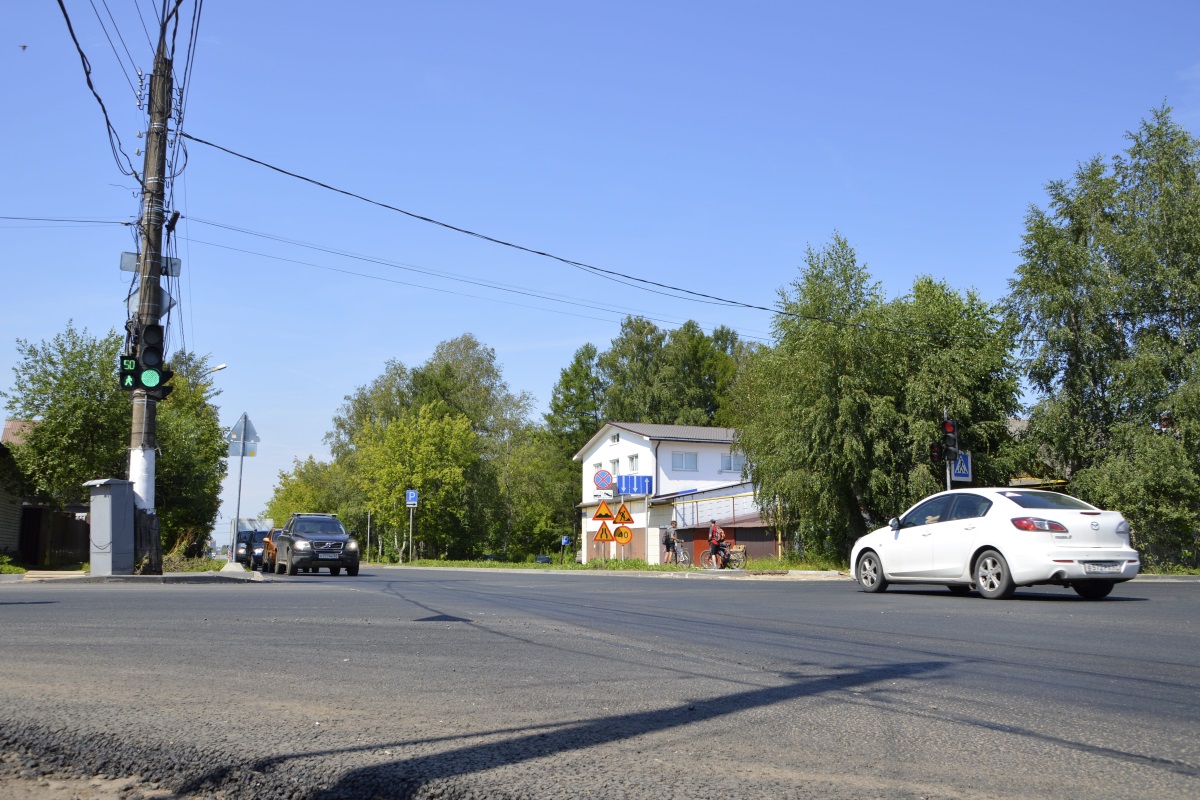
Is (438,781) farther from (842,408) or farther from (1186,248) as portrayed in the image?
(1186,248)

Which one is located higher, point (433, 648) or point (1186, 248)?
point (1186, 248)

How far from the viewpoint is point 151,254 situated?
19.4 m

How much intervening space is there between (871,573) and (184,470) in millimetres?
29494

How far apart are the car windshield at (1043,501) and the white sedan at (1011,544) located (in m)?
0.01

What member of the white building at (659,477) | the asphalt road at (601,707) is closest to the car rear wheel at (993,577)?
the asphalt road at (601,707)

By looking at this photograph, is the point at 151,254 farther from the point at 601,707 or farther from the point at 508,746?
the point at 508,746

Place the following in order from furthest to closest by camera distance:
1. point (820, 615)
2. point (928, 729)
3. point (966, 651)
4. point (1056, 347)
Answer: point (1056, 347) < point (820, 615) < point (966, 651) < point (928, 729)

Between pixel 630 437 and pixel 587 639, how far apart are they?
178 ft

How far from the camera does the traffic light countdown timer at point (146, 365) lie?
16.5 meters

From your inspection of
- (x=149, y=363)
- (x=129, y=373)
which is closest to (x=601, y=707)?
(x=149, y=363)

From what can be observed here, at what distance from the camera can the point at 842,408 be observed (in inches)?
1190

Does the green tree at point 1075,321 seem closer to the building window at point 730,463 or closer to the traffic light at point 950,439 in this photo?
the traffic light at point 950,439

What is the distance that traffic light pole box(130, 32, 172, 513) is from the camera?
18.9 m

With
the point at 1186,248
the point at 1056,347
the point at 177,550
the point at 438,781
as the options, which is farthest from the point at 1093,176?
the point at 438,781
